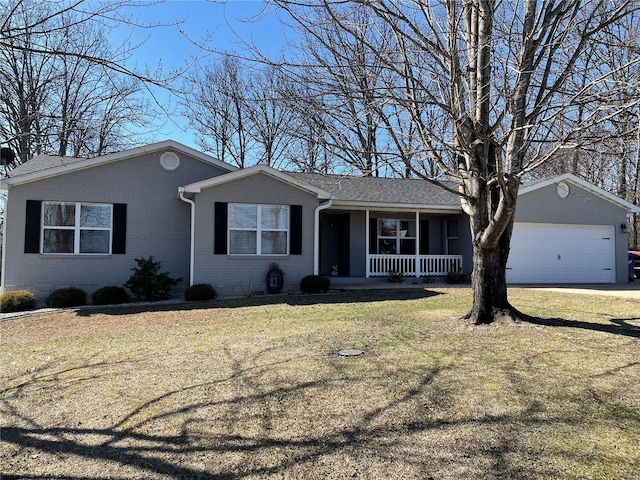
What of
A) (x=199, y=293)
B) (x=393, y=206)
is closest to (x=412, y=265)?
(x=393, y=206)

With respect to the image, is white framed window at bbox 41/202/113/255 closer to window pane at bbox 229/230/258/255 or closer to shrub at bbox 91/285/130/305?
shrub at bbox 91/285/130/305

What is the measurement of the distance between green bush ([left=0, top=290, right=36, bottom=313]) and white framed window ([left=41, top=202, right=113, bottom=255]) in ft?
5.33

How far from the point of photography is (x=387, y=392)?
4.32m

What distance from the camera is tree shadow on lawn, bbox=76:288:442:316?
10.2 meters

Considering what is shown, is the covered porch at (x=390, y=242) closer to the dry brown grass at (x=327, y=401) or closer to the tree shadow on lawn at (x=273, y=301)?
the tree shadow on lawn at (x=273, y=301)

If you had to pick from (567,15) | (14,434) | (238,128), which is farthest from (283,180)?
(238,128)

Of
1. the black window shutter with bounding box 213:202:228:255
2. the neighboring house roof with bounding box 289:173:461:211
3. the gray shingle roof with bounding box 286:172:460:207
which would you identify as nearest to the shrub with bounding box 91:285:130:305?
the black window shutter with bounding box 213:202:228:255

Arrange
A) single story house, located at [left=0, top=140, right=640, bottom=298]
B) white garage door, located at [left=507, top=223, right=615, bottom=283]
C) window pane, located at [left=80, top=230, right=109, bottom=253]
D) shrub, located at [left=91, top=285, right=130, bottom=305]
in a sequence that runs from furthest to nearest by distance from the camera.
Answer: white garage door, located at [left=507, top=223, right=615, bottom=283] → window pane, located at [left=80, top=230, right=109, bottom=253] → single story house, located at [left=0, top=140, right=640, bottom=298] → shrub, located at [left=91, top=285, right=130, bottom=305]

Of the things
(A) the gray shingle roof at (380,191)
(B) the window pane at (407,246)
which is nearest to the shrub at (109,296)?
(A) the gray shingle roof at (380,191)

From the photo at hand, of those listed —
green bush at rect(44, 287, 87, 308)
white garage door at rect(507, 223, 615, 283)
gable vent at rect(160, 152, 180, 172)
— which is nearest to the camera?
green bush at rect(44, 287, 87, 308)

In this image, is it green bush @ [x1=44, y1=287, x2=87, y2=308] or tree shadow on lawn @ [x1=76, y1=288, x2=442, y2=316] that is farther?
green bush @ [x1=44, y1=287, x2=87, y2=308]

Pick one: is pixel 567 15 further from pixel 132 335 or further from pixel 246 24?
pixel 132 335

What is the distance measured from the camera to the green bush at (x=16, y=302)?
1012 centimetres

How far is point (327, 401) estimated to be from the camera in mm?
4125
